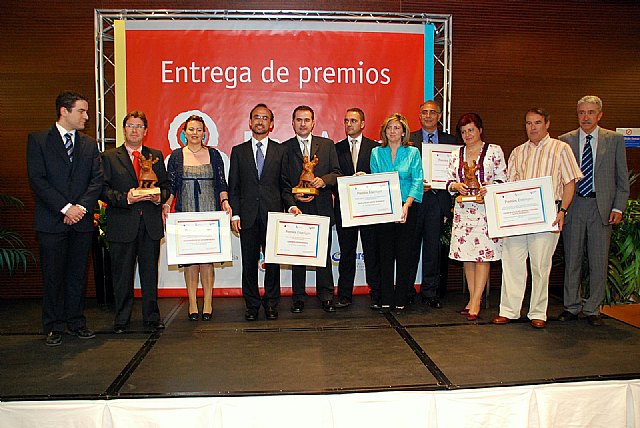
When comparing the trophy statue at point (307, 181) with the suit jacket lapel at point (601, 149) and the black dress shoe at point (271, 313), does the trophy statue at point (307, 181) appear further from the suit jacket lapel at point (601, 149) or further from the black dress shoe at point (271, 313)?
the suit jacket lapel at point (601, 149)

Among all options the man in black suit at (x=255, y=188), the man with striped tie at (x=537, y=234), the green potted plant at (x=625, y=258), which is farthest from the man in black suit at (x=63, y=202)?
the green potted plant at (x=625, y=258)

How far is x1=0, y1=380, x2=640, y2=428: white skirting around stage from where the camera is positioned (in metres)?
2.73

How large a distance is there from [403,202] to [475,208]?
1.95ft

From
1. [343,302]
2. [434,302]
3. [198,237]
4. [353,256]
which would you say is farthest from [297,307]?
[434,302]

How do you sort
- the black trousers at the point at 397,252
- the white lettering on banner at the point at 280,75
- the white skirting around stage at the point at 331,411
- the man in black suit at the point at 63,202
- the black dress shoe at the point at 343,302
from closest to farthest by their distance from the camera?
the white skirting around stage at the point at 331,411, the man in black suit at the point at 63,202, the black trousers at the point at 397,252, the black dress shoe at the point at 343,302, the white lettering on banner at the point at 280,75

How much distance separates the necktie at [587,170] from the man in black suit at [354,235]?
5.51 feet

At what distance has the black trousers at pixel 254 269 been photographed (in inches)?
171

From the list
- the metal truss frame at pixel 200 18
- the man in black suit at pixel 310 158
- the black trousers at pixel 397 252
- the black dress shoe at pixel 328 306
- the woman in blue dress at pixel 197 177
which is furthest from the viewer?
the metal truss frame at pixel 200 18

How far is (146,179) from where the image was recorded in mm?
3996

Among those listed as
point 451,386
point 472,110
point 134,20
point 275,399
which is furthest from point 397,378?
point 134,20

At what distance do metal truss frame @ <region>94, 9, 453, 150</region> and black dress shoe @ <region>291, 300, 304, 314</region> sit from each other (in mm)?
2322

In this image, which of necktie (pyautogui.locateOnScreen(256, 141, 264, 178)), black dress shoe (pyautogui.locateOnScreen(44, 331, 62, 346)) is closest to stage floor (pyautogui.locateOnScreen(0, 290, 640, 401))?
black dress shoe (pyautogui.locateOnScreen(44, 331, 62, 346))

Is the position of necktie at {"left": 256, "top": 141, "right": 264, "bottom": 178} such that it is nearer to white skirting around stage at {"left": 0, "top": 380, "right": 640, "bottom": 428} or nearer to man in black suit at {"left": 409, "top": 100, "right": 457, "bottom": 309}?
man in black suit at {"left": 409, "top": 100, "right": 457, "bottom": 309}

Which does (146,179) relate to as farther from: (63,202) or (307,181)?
(307,181)
